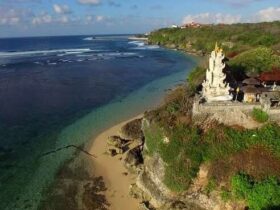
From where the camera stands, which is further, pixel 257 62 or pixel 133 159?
pixel 257 62

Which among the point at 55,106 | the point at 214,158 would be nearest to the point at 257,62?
the point at 55,106

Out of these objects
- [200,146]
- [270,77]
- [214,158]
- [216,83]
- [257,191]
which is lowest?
[257,191]

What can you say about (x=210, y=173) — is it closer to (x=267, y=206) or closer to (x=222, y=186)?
(x=222, y=186)

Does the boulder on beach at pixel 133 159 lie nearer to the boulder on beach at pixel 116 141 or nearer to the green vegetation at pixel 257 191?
the boulder on beach at pixel 116 141

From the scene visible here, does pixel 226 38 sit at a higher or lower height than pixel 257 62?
lower

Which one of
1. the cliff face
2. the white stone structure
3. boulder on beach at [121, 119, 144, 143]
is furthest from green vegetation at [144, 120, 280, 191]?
boulder on beach at [121, 119, 144, 143]

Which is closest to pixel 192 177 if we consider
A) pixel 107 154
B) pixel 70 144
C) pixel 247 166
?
pixel 247 166

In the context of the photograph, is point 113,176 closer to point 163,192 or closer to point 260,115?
point 163,192
